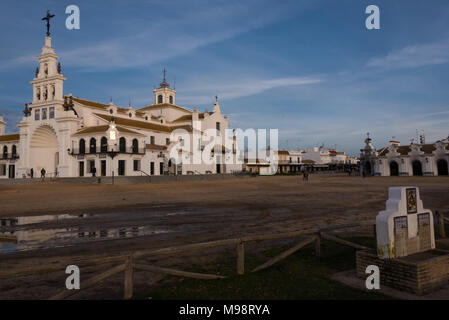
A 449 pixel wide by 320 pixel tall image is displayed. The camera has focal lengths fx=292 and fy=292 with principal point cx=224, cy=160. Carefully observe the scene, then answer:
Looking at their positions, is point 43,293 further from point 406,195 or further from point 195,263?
point 406,195

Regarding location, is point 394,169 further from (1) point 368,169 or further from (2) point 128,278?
(2) point 128,278

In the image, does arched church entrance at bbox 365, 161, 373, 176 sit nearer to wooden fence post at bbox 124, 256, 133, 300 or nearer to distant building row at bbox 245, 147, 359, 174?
distant building row at bbox 245, 147, 359, 174

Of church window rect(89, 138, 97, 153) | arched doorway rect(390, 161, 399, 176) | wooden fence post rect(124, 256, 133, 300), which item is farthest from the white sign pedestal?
arched doorway rect(390, 161, 399, 176)

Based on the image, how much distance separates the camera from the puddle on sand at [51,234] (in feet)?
28.4

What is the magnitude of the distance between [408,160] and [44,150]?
67.9 m

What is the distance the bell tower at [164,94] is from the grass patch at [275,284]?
2599 inches

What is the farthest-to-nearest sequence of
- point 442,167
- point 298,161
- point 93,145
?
point 298,161 < point 442,167 < point 93,145

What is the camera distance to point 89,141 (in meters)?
43.7

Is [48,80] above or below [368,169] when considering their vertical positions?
above

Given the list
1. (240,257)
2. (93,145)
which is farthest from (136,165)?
(240,257)

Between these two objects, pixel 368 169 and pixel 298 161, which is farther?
pixel 298 161

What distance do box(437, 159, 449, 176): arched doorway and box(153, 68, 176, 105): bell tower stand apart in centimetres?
5793

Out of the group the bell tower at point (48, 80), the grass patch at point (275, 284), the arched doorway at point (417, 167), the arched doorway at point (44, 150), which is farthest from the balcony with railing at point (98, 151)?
the arched doorway at point (417, 167)

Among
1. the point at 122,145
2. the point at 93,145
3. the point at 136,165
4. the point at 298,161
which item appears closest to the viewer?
the point at 93,145
